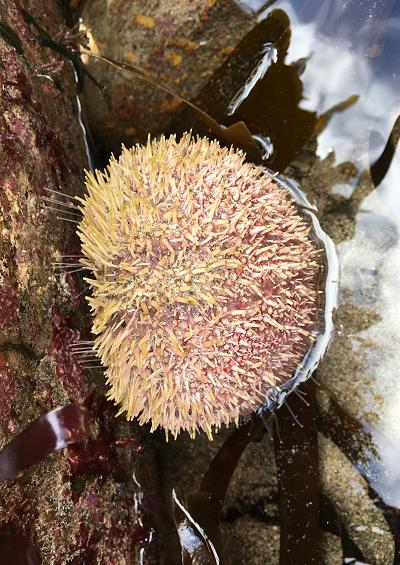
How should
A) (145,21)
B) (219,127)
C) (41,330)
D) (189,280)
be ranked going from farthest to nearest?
(145,21) < (219,127) < (41,330) < (189,280)

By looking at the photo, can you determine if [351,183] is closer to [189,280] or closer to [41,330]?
[189,280]

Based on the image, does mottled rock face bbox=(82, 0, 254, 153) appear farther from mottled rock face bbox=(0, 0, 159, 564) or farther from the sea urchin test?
the sea urchin test

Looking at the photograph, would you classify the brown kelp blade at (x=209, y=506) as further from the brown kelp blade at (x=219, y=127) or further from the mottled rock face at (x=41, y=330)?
the brown kelp blade at (x=219, y=127)

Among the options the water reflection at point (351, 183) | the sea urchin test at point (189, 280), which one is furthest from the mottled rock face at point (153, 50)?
the sea urchin test at point (189, 280)

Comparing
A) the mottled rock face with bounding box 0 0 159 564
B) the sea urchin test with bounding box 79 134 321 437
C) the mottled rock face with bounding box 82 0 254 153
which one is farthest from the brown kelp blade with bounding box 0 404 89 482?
the mottled rock face with bounding box 82 0 254 153

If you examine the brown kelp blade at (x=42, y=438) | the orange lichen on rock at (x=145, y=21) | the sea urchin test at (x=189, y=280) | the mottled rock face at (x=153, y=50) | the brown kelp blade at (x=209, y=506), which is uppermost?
the orange lichen on rock at (x=145, y=21)

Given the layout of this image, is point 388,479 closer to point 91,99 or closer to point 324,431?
point 324,431

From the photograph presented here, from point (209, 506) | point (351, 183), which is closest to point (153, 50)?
point (351, 183)

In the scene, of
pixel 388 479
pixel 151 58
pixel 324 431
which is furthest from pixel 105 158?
pixel 388 479
